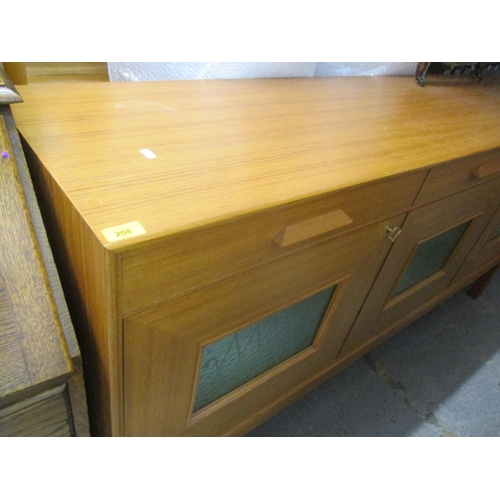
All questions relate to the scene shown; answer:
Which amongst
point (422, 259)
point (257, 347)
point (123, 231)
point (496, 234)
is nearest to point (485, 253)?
point (496, 234)

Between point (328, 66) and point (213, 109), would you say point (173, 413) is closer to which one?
point (213, 109)

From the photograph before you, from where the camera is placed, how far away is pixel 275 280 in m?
0.58

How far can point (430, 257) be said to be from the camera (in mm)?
1016

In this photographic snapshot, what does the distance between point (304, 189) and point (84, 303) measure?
1.04ft

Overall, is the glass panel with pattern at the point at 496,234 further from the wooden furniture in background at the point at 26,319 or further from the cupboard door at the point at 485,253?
the wooden furniture in background at the point at 26,319

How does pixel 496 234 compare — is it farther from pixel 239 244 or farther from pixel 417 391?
pixel 239 244

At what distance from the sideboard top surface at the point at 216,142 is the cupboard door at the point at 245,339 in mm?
116

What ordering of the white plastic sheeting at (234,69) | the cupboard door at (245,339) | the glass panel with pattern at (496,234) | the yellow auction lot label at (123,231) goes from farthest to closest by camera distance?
1. the glass panel with pattern at (496,234)
2. the white plastic sheeting at (234,69)
3. the cupboard door at (245,339)
4. the yellow auction lot label at (123,231)

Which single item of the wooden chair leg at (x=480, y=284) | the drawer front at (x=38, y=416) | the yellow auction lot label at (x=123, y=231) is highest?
the yellow auction lot label at (x=123, y=231)

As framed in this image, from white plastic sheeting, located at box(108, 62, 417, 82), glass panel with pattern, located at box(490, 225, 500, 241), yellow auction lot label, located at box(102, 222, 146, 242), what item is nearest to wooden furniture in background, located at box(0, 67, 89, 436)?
yellow auction lot label, located at box(102, 222, 146, 242)

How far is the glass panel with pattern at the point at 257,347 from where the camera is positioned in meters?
0.64

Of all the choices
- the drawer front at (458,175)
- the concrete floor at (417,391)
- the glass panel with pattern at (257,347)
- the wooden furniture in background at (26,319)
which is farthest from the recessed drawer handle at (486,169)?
the wooden furniture in background at (26,319)
